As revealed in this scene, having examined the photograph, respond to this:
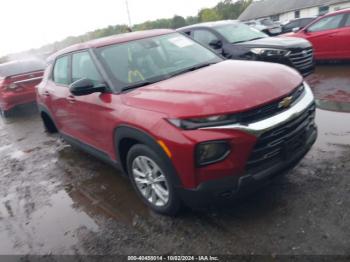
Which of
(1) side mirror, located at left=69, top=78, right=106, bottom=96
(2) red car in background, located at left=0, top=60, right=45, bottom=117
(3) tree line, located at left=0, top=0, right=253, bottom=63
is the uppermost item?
(1) side mirror, located at left=69, top=78, right=106, bottom=96

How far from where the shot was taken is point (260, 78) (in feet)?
10.5

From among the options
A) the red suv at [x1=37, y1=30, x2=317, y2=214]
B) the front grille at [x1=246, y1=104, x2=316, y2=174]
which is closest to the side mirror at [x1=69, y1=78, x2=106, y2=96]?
the red suv at [x1=37, y1=30, x2=317, y2=214]

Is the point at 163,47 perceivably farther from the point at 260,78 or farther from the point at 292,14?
the point at 292,14

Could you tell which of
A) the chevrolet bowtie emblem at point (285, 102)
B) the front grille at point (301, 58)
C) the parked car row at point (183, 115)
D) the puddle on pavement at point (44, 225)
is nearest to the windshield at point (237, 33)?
the front grille at point (301, 58)

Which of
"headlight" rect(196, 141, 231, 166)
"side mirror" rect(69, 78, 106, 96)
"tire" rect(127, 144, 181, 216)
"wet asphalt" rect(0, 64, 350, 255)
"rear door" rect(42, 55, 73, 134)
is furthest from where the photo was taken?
"rear door" rect(42, 55, 73, 134)

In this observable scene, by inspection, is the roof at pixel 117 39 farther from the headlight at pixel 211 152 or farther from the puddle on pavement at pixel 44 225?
the headlight at pixel 211 152

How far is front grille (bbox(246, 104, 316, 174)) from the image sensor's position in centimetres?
282

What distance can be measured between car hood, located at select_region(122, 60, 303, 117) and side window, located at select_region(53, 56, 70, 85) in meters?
1.87

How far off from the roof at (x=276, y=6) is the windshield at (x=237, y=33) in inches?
1577

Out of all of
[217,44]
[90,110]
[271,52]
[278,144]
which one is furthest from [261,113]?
[217,44]

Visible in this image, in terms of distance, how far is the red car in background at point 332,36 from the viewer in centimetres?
880

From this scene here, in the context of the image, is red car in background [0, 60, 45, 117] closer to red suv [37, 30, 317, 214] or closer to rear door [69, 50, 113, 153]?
rear door [69, 50, 113, 153]

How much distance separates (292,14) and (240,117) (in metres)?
52.8

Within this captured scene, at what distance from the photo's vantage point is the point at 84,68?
4320 millimetres
